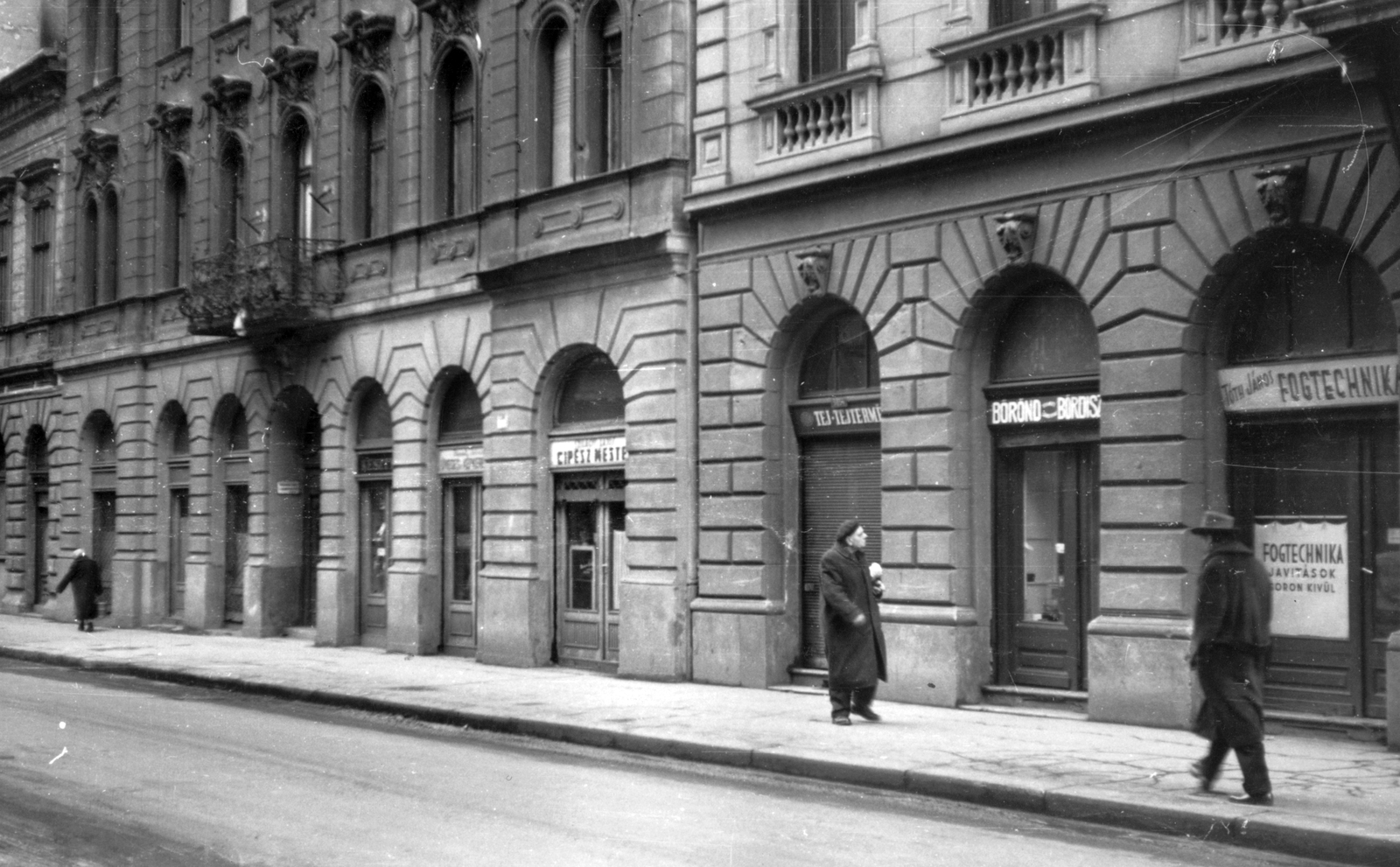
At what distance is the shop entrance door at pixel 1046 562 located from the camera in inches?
610

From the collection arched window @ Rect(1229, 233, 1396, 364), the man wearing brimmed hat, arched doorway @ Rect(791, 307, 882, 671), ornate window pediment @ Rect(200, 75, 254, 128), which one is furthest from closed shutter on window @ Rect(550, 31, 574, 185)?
the man wearing brimmed hat

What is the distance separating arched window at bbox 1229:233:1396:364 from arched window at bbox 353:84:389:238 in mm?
15271

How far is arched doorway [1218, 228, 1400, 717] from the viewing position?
520 inches

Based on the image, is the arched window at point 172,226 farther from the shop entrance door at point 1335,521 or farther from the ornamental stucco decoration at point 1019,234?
the shop entrance door at point 1335,521

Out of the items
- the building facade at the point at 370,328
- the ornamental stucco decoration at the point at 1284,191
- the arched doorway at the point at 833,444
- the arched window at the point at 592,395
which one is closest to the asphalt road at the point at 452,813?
the arched doorway at the point at 833,444

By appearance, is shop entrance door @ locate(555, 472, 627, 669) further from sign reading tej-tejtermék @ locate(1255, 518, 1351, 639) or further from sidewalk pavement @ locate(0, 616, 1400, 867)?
sign reading tej-tejtermék @ locate(1255, 518, 1351, 639)

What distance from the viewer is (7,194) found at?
125 ft

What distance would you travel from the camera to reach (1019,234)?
607 inches

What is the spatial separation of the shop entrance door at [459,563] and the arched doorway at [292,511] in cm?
462

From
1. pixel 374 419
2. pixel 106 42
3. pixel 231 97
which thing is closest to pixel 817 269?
pixel 374 419

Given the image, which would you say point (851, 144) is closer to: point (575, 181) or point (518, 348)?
point (575, 181)

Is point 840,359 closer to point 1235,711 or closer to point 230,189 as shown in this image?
point 1235,711

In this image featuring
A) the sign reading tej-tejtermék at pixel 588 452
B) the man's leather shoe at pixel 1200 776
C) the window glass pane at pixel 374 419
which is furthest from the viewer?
the window glass pane at pixel 374 419

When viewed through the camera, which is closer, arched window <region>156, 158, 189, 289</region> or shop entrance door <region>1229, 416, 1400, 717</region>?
shop entrance door <region>1229, 416, 1400, 717</region>
